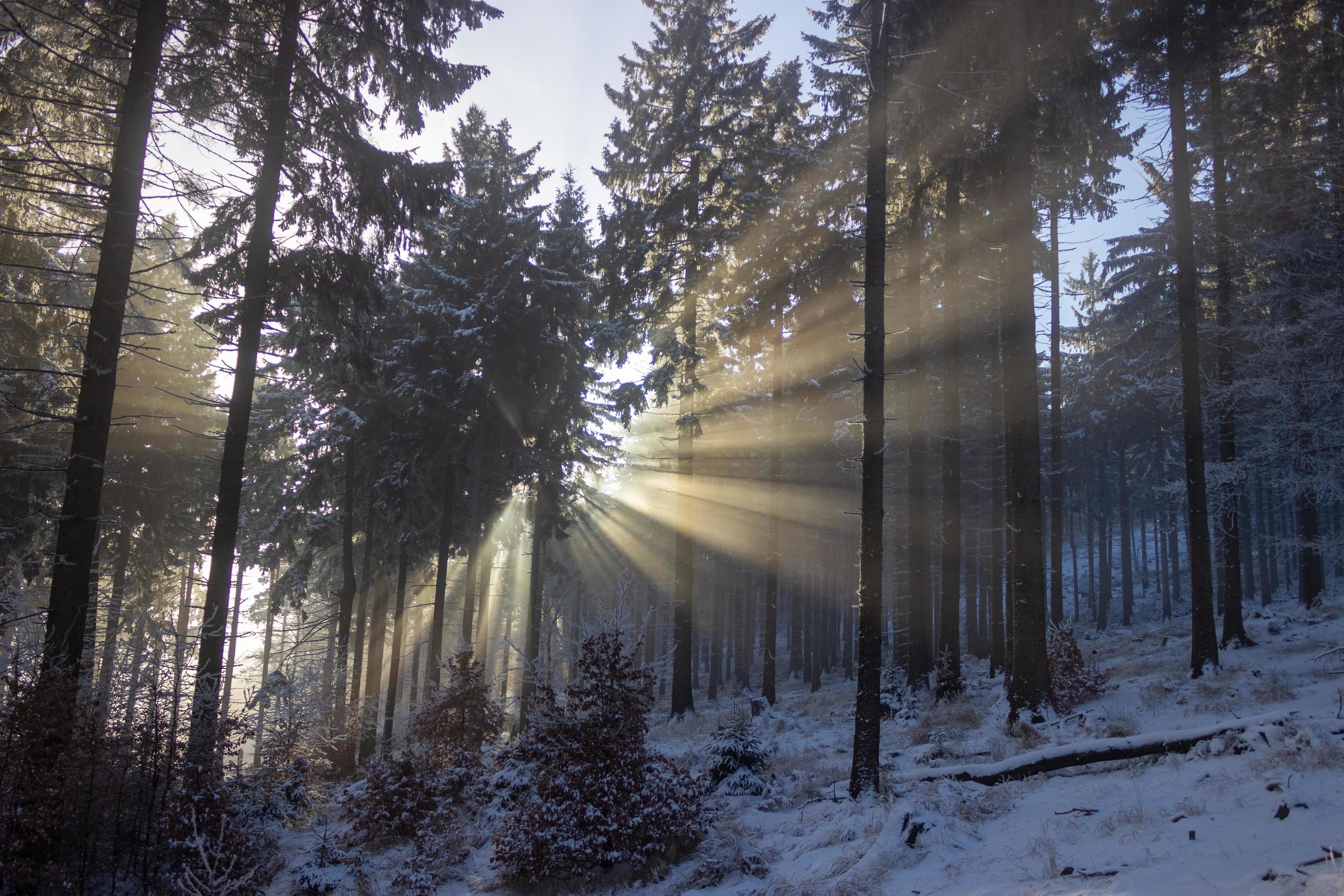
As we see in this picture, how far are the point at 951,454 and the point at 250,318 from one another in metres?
15.1

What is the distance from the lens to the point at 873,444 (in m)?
9.56

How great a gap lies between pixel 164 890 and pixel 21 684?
2.75 metres

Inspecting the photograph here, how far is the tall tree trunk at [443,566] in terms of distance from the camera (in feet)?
61.7

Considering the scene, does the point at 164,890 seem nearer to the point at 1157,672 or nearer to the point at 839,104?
the point at 1157,672

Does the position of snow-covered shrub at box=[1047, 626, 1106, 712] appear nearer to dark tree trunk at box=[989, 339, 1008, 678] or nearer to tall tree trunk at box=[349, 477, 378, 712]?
Answer: dark tree trunk at box=[989, 339, 1008, 678]

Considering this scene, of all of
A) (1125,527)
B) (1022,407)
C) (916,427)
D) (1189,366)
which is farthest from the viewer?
(1125,527)

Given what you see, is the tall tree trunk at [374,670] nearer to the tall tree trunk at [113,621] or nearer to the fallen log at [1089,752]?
the tall tree trunk at [113,621]

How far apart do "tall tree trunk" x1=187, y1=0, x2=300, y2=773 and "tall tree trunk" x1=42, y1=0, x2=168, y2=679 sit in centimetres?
159

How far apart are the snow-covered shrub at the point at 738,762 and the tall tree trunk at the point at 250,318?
740 centimetres

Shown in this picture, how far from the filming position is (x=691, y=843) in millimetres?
8195

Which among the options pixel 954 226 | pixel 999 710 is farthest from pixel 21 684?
pixel 954 226

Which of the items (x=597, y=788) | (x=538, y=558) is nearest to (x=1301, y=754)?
(x=597, y=788)

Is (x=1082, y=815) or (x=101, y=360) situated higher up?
(x=101, y=360)

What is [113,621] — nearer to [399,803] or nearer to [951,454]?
[399,803]
